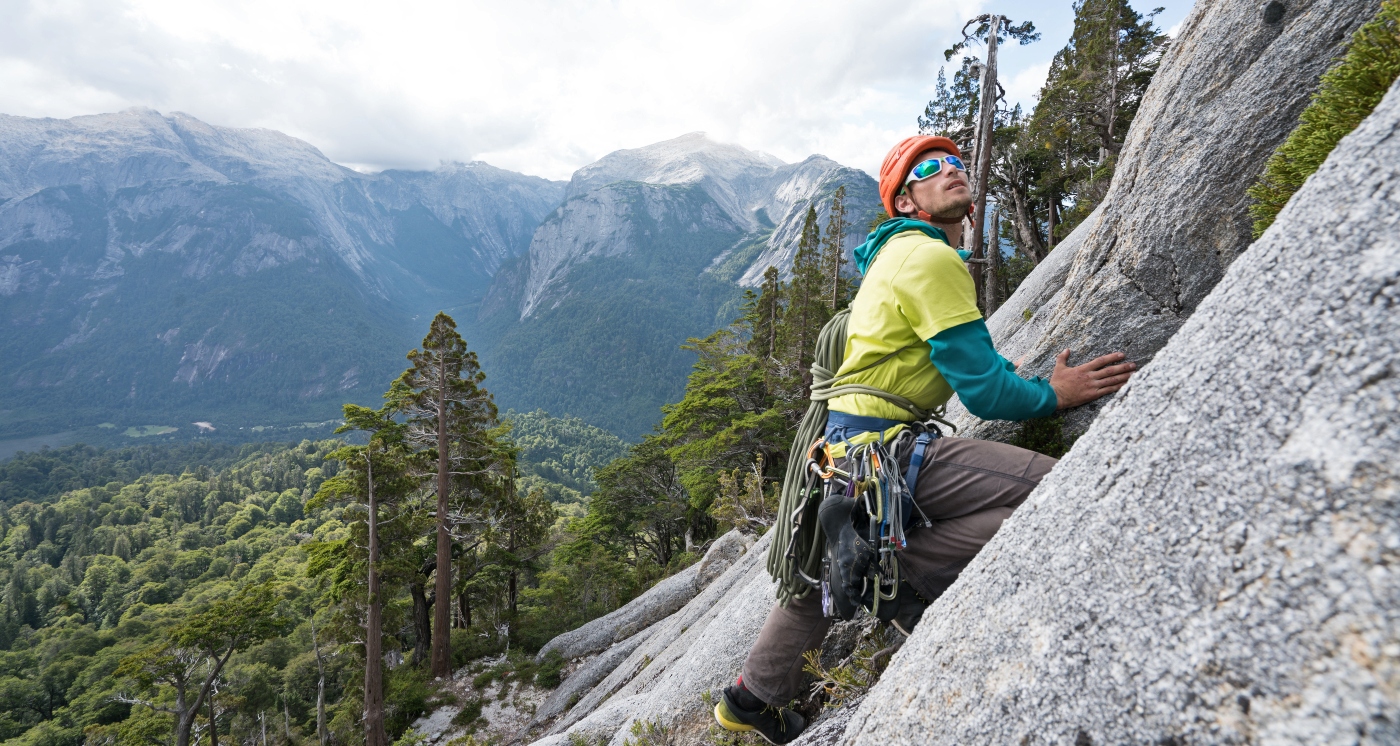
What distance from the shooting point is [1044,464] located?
2365 millimetres

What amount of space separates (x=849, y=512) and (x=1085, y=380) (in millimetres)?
1485

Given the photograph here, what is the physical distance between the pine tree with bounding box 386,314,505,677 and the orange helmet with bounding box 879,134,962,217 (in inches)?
597

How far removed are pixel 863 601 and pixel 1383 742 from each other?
5.92 ft

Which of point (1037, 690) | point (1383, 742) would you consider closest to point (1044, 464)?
point (1037, 690)

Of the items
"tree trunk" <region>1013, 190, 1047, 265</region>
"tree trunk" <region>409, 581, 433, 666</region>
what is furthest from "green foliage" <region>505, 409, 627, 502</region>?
"tree trunk" <region>1013, 190, 1047, 265</region>

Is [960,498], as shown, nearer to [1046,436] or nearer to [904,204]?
[1046,436]

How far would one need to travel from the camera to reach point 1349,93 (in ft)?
6.04

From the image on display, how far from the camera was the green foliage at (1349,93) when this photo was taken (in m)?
1.71

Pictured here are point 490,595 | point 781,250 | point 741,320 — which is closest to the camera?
point 490,595

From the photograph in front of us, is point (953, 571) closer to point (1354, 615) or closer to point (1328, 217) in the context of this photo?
point (1354, 615)

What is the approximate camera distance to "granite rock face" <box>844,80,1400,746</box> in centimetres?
95

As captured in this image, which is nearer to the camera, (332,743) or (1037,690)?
(1037,690)

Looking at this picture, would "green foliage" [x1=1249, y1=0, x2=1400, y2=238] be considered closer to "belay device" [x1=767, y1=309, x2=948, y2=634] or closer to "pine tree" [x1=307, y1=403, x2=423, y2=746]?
"belay device" [x1=767, y1=309, x2=948, y2=634]

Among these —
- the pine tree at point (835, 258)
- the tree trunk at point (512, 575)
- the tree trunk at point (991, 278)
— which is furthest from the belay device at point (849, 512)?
the pine tree at point (835, 258)
